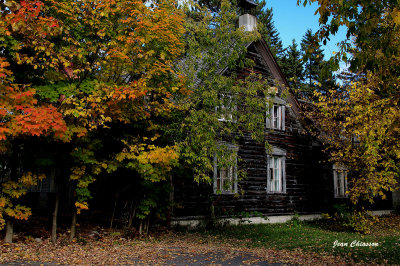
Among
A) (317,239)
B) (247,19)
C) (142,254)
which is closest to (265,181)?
(317,239)

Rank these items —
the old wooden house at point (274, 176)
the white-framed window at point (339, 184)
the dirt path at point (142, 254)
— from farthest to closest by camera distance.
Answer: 1. the white-framed window at point (339, 184)
2. the old wooden house at point (274, 176)
3. the dirt path at point (142, 254)

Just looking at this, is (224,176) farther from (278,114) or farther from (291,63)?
(291,63)

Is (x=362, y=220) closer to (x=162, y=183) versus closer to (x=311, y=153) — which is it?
(x=311, y=153)

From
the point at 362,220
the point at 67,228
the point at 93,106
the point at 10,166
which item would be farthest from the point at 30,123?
the point at 362,220

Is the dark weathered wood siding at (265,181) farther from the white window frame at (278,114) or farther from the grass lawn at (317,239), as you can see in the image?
the grass lawn at (317,239)

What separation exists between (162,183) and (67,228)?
365 cm

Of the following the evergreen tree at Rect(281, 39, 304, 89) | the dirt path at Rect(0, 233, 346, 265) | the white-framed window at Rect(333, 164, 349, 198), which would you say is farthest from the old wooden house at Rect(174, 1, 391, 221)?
the evergreen tree at Rect(281, 39, 304, 89)

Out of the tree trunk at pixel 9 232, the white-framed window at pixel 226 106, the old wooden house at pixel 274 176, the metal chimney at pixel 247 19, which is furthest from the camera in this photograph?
the metal chimney at pixel 247 19

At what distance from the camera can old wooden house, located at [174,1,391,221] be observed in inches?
605

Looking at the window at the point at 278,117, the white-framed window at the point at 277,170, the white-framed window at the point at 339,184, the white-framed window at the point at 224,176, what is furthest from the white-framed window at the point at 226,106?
the white-framed window at the point at 339,184

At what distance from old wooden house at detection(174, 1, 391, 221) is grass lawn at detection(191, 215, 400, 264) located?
1.13 metres

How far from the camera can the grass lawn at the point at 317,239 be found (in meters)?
10.3

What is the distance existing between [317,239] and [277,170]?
5625 mm

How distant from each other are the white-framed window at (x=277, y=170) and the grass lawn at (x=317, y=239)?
6.43ft
